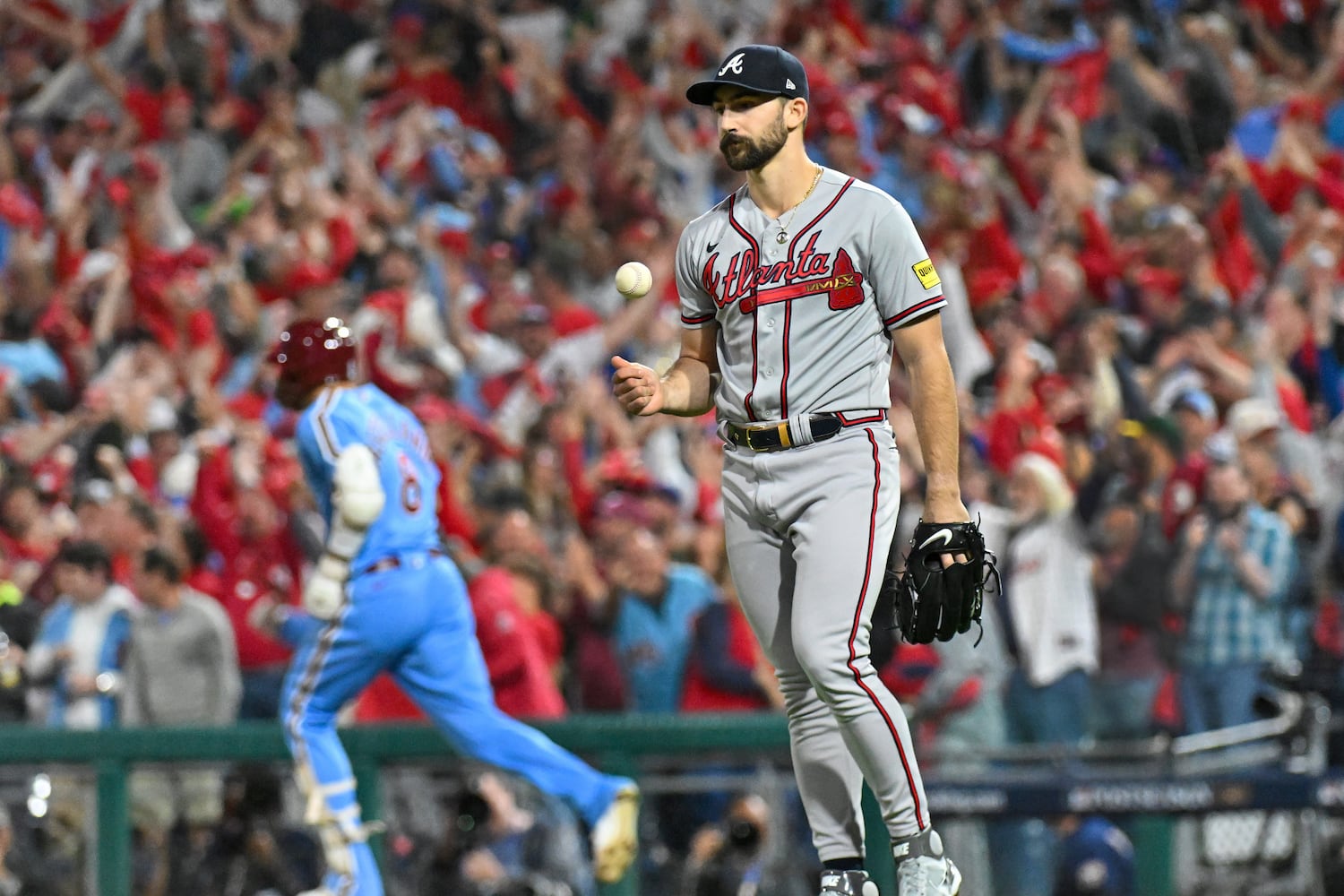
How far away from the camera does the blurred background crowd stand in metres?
7.34

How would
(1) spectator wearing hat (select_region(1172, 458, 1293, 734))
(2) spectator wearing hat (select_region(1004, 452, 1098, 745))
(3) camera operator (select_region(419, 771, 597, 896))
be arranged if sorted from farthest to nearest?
(2) spectator wearing hat (select_region(1004, 452, 1098, 745))
(1) spectator wearing hat (select_region(1172, 458, 1293, 734))
(3) camera operator (select_region(419, 771, 597, 896))

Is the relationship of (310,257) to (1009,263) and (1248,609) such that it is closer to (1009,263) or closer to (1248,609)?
(1009,263)

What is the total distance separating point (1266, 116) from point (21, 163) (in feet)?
23.4

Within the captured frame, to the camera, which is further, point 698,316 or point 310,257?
point 310,257

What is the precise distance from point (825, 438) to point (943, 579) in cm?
38

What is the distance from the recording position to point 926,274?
3949mm

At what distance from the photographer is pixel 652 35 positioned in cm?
1205

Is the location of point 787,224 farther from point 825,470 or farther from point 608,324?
point 608,324

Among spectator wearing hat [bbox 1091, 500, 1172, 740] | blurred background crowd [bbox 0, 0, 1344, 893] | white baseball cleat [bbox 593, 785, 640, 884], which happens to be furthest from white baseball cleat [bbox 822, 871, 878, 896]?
spectator wearing hat [bbox 1091, 500, 1172, 740]

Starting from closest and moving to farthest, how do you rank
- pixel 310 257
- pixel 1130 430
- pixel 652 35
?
pixel 1130 430 → pixel 310 257 → pixel 652 35

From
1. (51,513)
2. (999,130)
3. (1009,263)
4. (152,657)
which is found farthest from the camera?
(999,130)

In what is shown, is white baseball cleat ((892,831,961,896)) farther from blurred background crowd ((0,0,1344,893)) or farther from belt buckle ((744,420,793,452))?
blurred background crowd ((0,0,1344,893))

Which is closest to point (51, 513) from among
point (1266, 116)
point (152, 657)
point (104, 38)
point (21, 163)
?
point (152, 657)

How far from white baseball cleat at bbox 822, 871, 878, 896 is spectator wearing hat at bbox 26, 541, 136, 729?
Result: 420 cm
